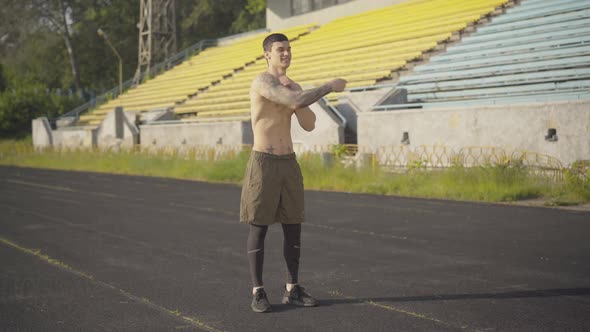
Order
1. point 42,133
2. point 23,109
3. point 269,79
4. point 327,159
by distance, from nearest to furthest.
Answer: point 269,79 → point 327,159 → point 42,133 → point 23,109

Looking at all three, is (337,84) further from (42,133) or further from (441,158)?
(42,133)

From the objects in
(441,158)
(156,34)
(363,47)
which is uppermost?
(156,34)

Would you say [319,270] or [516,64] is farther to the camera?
[516,64]

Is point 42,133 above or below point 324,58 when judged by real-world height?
below

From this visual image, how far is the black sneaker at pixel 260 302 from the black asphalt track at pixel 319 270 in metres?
0.08

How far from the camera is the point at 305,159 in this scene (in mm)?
18578

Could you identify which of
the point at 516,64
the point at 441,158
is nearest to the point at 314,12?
the point at 516,64

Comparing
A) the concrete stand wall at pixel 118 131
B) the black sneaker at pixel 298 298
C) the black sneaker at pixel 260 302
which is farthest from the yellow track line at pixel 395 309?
the concrete stand wall at pixel 118 131

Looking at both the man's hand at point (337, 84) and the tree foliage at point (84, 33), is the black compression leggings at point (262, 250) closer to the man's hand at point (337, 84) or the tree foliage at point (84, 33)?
the man's hand at point (337, 84)

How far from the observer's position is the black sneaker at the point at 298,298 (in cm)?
534

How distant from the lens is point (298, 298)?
541 cm

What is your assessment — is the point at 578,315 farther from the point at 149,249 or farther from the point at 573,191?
the point at 573,191

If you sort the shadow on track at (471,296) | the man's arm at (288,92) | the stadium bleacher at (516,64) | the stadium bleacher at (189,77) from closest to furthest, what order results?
the man's arm at (288,92), the shadow on track at (471,296), the stadium bleacher at (516,64), the stadium bleacher at (189,77)

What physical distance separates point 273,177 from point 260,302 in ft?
3.19
